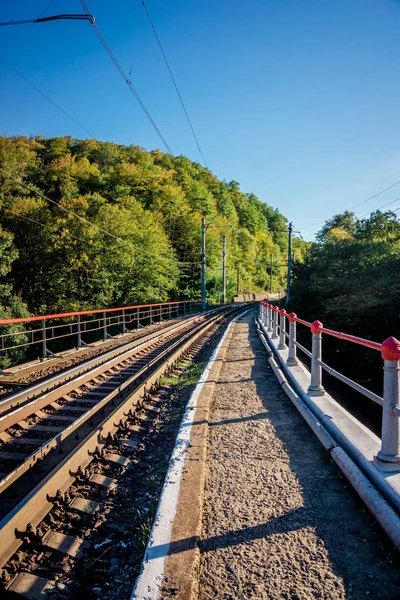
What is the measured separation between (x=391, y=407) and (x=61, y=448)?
3.38m

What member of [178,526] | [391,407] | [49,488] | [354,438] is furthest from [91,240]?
[391,407]

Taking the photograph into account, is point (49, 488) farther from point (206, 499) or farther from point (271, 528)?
point (271, 528)

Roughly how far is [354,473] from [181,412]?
2974 mm

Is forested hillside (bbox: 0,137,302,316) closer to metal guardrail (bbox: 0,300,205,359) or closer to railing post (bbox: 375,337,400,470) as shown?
metal guardrail (bbox: 0,300,205,359)

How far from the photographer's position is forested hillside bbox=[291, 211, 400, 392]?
1524cm

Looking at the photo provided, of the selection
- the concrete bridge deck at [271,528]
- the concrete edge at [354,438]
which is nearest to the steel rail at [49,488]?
the concrete bridge deck at [271,528]

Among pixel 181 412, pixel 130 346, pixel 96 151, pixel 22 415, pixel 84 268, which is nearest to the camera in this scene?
pixel 22 415

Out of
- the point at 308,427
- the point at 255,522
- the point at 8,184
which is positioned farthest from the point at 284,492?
the point at 8,184

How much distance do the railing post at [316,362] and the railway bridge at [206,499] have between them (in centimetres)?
3

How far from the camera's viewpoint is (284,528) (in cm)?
243

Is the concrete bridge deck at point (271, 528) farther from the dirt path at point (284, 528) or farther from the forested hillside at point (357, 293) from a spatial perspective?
A: the forested hillside at point (357, 293)

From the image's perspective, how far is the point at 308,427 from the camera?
427 cm

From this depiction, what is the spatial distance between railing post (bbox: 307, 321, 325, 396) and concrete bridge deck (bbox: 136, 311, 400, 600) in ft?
3.12

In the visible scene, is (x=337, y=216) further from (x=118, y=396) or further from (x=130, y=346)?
(x=118, y=396)
